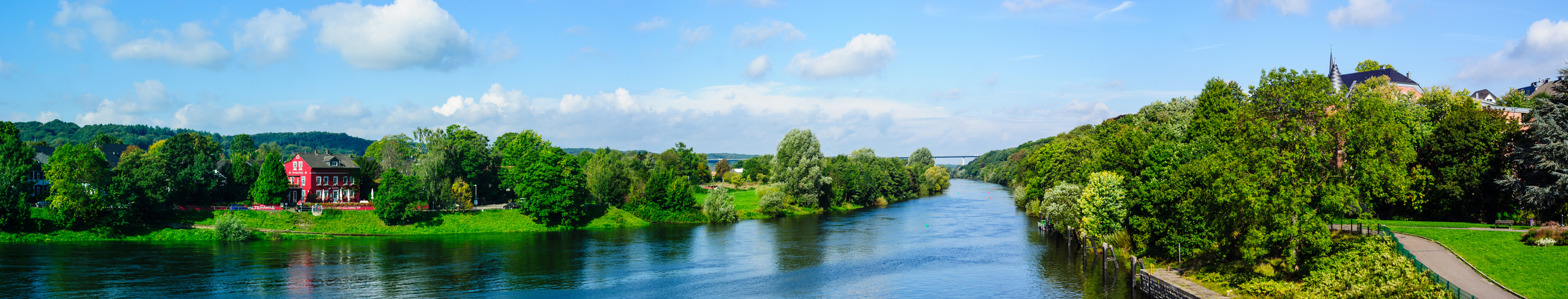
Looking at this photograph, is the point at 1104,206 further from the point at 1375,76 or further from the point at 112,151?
the point at 112,151

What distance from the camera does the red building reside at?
3130 inches

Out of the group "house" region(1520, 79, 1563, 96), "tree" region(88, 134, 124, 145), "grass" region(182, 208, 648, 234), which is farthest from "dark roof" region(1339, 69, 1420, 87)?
"tree" region(88, 134, 124, 145)

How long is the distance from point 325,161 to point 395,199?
73.1ft

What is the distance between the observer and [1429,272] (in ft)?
89.2

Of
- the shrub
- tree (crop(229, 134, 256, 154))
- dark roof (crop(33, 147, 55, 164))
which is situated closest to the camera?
the shrub

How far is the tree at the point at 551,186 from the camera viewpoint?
230 feet

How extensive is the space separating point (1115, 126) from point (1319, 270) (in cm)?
6076

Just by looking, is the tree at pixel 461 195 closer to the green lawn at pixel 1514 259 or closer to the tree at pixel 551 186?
the tree at pixel 551 186

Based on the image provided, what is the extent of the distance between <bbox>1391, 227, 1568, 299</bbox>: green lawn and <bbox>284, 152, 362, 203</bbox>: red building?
83.0 meters

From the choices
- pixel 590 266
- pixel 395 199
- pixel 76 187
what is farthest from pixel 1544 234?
pixel 76 187

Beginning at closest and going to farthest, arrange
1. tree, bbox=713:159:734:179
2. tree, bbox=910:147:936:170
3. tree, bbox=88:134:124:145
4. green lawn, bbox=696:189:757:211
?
green lawn, bbox=696:189:757:211, tree, bbox=88:134:124:145, tree, bbox=713:159:734:179, tree, bbox=910:147:936:170

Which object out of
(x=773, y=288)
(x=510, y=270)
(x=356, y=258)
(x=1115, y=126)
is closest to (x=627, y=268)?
(x=510, y=270)

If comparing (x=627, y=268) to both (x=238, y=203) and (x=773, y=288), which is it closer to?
(x=773, y=288)

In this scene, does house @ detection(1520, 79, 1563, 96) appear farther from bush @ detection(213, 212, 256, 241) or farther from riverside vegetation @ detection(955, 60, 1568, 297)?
bush @ detection(213, 212, 256, 241)
